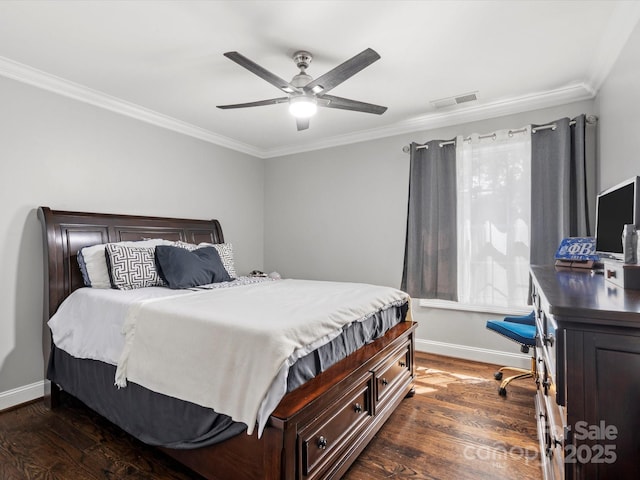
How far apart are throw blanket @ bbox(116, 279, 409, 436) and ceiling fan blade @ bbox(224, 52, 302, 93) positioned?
137 cm

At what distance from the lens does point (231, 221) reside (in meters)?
4.43

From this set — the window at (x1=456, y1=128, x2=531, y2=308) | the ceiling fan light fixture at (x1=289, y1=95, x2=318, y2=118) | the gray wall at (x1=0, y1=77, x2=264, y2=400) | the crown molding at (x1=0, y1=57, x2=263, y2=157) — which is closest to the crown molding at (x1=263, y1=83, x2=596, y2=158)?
the window at (x1=456, y1=128, x2=531, y2=308)

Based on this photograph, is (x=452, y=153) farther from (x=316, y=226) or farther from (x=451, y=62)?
(x=316, y=226)

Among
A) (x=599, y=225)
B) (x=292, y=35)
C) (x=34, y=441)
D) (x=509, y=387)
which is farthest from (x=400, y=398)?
(x=292, y=35)

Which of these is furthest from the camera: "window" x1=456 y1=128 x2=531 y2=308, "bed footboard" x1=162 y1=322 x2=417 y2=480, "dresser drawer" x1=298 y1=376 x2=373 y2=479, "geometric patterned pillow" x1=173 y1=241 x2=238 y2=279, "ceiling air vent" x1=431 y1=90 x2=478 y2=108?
"geometric patterned pillow" x1=173 y1=241 x2=238 y2=279

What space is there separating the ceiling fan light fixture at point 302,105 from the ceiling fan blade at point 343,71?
0.08m

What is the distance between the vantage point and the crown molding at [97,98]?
2566 mm

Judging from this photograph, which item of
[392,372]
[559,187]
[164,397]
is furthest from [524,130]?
[164,397]

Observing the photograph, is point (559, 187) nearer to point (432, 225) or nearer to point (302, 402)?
point (432, 225)

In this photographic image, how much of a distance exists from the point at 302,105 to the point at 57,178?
216cm

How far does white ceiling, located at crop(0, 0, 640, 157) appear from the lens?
1938 mm

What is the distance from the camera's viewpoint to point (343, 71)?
2.01 meters

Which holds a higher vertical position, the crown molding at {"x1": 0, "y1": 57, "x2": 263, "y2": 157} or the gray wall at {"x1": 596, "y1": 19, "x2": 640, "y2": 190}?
the crown molding at {"x1": 0, "y1": 57, "x2": 263, "y2": 157}

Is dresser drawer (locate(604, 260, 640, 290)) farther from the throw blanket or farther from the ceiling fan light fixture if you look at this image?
the ceiling fan light fixture
